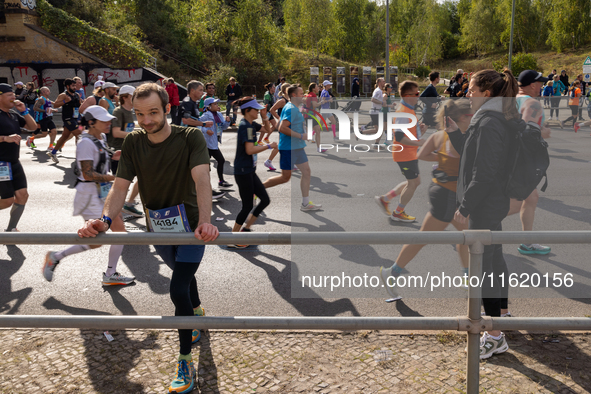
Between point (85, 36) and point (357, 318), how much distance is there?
3065 cm

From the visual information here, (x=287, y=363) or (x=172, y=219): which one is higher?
(x=172, y=219)

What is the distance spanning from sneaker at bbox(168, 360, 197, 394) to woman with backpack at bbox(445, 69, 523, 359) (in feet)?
6.46

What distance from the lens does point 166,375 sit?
3.39 metres

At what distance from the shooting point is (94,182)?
17.0 ft

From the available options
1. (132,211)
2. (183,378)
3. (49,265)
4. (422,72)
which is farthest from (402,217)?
(422,72)

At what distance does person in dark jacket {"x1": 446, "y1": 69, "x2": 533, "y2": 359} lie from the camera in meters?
3.50

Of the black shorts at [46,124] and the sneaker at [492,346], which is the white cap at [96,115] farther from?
the black shorts at [46,124]

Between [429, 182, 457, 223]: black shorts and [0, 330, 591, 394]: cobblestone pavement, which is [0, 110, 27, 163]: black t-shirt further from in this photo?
[429, 182, 457, 223]: black shorts

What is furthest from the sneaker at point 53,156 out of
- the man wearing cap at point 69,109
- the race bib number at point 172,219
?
the race bib number at point 172,219

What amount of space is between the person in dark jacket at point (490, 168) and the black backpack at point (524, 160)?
4cm

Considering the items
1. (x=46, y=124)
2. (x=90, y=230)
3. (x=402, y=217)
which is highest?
(x=46, y=124)

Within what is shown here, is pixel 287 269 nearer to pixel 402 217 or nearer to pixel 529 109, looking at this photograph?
pixel 402 217

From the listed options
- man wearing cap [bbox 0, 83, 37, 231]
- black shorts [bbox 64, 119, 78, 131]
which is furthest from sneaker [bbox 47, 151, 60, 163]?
man wearing cap [bbox 0, 83, 37, 231]

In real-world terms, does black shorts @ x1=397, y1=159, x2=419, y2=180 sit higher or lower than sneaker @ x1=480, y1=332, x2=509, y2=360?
higher
